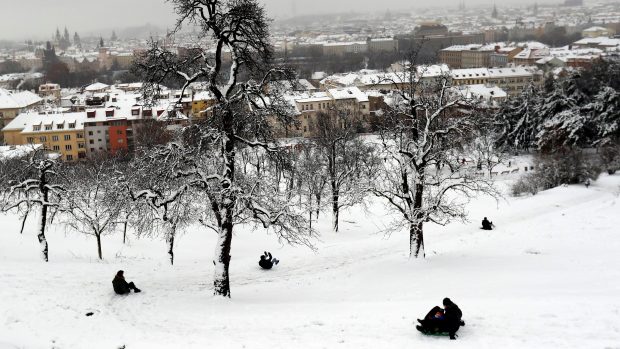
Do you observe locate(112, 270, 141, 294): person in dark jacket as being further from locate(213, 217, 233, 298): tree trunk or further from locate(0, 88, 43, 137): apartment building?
locate(0, 88, 43, 137): apartment building

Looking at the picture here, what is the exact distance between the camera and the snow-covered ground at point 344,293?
47.3 ft

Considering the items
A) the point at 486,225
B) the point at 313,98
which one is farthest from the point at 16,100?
the point at 486,225

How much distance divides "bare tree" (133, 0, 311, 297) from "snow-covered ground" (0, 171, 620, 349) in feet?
8.89

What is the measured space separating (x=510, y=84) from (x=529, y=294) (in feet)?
464

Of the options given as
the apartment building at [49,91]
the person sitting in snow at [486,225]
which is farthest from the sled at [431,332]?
the apartment building at [49,91]

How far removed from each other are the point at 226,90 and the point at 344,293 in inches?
302

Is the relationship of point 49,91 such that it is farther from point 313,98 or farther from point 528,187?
point 528,187

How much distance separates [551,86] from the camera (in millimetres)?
71750

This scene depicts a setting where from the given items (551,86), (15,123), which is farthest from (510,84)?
(15,123)

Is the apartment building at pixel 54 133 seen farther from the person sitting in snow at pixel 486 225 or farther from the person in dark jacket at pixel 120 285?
the person in dark jacket at pixel 120 285

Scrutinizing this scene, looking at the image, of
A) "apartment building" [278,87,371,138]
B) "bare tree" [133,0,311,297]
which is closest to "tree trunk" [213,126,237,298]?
"bare tree" [133,0,311,297]

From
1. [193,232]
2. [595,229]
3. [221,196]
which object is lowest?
[193,232]

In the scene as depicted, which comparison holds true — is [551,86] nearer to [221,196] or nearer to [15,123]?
[221,196]

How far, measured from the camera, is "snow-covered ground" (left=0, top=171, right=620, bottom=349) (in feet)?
47.3
